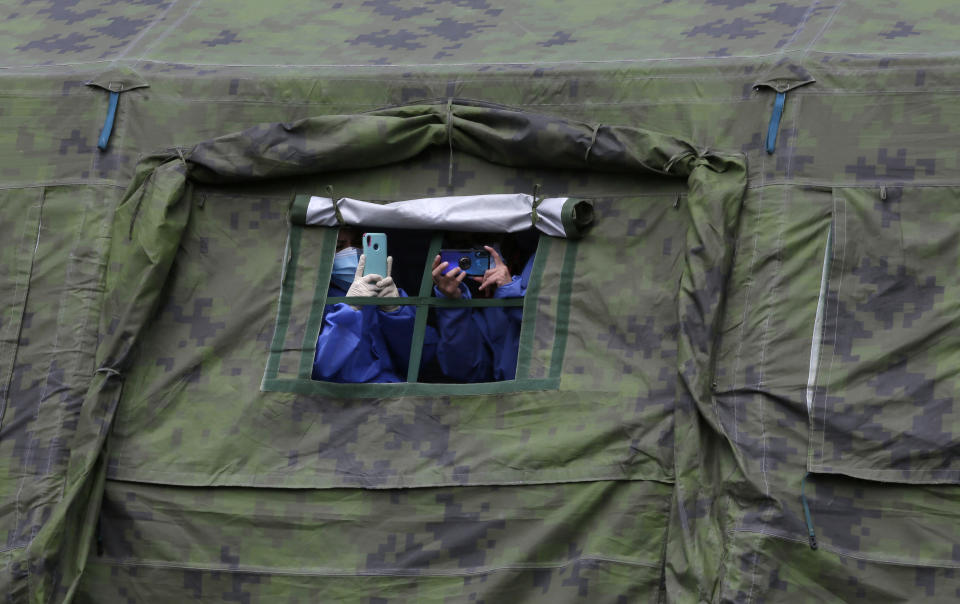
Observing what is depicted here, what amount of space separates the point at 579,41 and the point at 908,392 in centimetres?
191

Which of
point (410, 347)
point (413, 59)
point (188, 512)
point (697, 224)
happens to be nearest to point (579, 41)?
point (413, 59)

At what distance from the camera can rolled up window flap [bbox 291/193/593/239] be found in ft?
17.0

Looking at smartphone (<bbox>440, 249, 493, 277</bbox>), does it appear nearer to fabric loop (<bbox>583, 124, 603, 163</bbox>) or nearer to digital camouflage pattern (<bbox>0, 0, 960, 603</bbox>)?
digital camouflage pattern (<bbox>0, 0, 960, 603</bbox>)

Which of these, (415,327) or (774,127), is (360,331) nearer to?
(415,327)

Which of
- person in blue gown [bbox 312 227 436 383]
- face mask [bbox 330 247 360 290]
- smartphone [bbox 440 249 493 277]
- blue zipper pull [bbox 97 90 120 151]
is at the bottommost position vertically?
person in blue gown [bbox 312 227 436 383]

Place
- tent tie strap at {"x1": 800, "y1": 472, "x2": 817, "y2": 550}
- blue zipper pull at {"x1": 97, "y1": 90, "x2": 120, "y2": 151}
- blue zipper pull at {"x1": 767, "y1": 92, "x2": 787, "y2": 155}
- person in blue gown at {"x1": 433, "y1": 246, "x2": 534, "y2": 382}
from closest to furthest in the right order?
tent tie strap at {"x1": 800, "y1": 472, "x2": 817, "y2": 550} → blue zipper pull at {"x1": 767, "y1": 92, "x2": 787, "y2": 155} → person in blue gown at {"x1": 433, "y1": 246, "x2": 534, "y2": 382} → blue zipper pull at {"x1": 97, "y1": 90, "x2": 120, "y2": 151}

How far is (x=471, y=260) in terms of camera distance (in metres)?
5.39

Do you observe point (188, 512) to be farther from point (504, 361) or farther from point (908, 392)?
point (908, 392)

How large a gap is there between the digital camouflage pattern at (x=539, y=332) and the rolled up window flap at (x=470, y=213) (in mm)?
78

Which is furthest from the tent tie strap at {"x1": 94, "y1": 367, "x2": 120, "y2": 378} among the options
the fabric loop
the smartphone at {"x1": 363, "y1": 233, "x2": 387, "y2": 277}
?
the fabric loop

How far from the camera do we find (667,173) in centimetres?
512

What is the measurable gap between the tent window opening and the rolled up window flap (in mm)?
93

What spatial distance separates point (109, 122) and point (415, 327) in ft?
4.73

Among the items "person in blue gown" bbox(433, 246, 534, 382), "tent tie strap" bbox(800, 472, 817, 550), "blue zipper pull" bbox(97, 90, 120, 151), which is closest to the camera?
"tent tie strap" bbox(800, 472, 817, 550)
